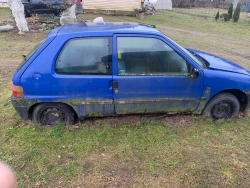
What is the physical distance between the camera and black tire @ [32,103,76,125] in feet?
11.4

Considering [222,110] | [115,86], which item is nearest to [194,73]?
[222,110]

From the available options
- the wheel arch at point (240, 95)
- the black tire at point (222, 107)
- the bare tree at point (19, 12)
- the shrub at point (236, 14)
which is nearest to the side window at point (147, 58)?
the black tire at point (222, 107)

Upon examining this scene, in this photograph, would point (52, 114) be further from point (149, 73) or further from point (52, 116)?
point (149, 73)

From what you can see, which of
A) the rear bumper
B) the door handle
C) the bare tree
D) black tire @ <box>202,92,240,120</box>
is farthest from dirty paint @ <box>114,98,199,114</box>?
the bare tree

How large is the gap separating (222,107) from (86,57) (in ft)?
8.34

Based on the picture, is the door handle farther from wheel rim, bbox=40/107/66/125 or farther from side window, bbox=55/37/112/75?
wheel rim, bbox=40/107/66/125

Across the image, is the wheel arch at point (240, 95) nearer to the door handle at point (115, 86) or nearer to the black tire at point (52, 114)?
the door handle at point (115, 86)

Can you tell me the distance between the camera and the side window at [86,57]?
3.21 m

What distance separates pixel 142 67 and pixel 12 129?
243 centimetres

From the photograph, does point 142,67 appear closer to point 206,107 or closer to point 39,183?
point 206,107

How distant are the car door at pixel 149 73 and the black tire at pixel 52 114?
0.82m

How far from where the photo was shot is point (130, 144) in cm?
333

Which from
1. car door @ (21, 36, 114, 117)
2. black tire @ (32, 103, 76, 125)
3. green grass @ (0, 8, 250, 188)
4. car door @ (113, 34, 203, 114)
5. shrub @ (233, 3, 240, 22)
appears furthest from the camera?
shrub @ (233, 3, 240, 22)

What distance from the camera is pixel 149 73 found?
3355 millimetres
